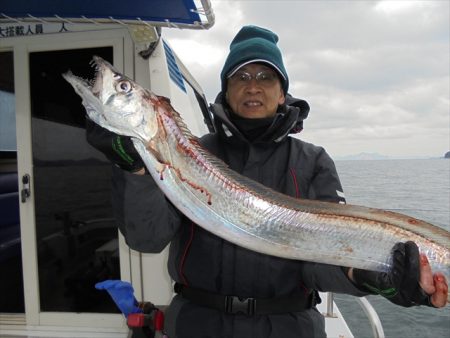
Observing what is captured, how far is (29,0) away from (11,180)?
3.60 meters

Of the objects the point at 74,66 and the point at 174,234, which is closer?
the point at 174,234

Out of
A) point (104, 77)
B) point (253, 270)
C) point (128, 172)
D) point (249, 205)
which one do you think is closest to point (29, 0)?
point (104, 77)

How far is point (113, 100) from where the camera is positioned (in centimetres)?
191

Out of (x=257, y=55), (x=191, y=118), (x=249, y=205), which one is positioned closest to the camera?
(x=249, y=205)

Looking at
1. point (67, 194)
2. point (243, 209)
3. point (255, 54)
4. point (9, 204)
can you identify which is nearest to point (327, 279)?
point (243, 209)

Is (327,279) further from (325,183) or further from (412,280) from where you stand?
(325,183)

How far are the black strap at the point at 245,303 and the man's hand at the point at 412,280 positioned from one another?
495 millimetres

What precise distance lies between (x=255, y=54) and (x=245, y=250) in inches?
48.3

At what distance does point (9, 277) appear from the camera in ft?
18.0

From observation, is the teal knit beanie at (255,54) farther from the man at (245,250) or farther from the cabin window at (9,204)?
the cabin window at (9,204)

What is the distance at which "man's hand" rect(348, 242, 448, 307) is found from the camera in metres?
1.99

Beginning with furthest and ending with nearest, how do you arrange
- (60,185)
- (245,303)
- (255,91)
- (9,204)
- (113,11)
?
(9,204) < (60,185) < (113,11) < (255,91) < (245,303)

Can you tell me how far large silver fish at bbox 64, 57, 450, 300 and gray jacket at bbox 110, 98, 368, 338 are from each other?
0.65ft

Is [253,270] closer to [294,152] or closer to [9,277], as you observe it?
[294,152]
